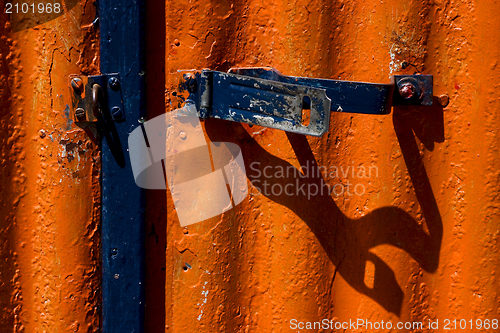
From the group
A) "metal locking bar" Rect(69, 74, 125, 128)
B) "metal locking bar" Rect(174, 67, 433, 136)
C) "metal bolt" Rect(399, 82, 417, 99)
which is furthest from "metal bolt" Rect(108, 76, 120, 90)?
"metal bolt" Rect(399, 82, 417, 99)

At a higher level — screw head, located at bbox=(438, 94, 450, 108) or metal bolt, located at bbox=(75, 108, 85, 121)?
Result: screw head, located at bbox=(438, 94, 450, 108)

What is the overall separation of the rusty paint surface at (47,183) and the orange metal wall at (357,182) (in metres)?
0.15

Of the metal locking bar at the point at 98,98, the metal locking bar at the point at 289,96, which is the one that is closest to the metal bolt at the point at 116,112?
the metal locking bar at the point at 98,98

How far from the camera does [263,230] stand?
2.29ft

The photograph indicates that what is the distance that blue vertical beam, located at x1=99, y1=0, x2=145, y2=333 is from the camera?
2.07 feet

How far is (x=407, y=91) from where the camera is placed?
2.07 ft

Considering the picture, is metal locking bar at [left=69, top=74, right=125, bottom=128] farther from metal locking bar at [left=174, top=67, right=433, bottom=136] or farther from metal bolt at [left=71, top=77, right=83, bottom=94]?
metal locking bar at [left=174, top=67, right=433, bottom=136]

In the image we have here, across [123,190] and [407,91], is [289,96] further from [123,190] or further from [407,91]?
[123,190]

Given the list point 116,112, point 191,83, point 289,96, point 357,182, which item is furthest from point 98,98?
point 357,182

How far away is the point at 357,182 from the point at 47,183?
24.5 inches

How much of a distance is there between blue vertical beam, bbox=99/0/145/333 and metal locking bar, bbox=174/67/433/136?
0.36 feet

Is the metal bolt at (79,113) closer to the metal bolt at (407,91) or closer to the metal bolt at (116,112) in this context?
the metal bolt at (116,112)

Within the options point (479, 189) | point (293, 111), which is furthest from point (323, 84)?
point (479, 189)

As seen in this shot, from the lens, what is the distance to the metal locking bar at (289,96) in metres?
0.56
